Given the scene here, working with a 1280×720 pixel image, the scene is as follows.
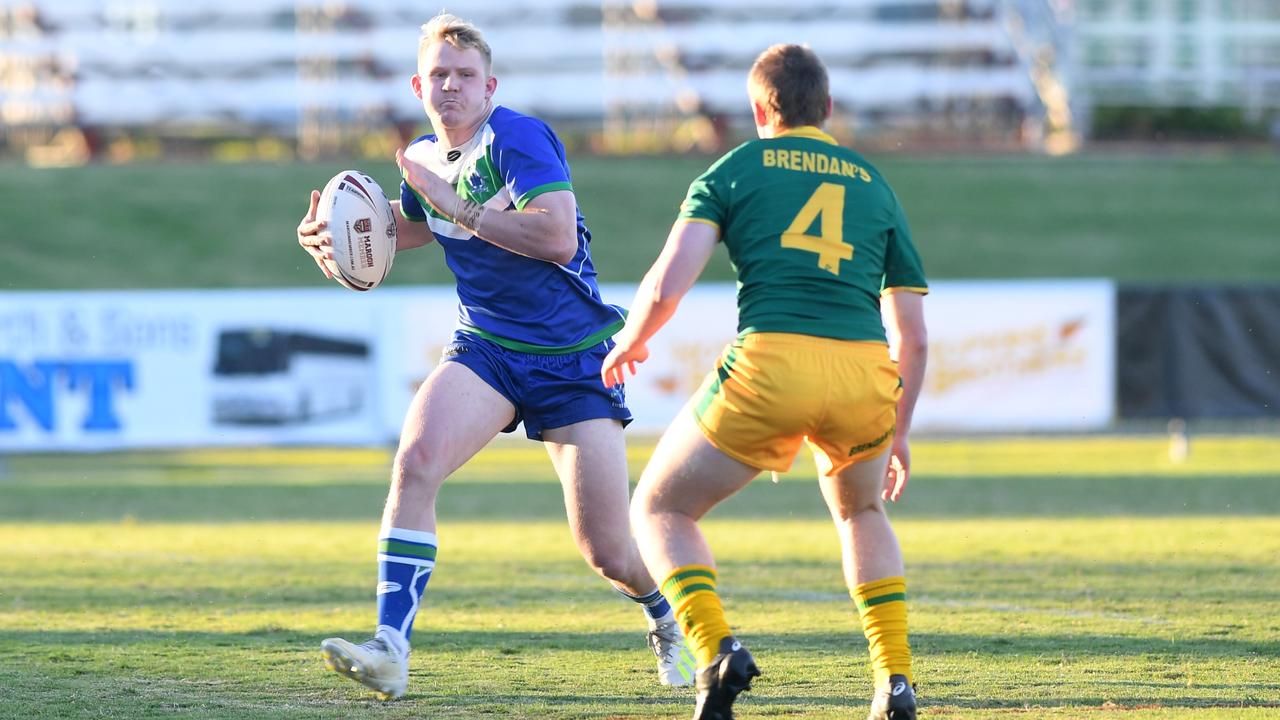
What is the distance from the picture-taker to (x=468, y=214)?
19.1ft

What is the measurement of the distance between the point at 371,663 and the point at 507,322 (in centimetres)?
140

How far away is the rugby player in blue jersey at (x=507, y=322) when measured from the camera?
5.76 metres

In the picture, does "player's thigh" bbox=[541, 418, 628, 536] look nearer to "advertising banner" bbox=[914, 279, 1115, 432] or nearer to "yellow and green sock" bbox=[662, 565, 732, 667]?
"yellow and green sock" bbox=[662, 565, 732, 667]

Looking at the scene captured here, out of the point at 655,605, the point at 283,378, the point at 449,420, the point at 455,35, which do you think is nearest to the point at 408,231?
the point at 455,35

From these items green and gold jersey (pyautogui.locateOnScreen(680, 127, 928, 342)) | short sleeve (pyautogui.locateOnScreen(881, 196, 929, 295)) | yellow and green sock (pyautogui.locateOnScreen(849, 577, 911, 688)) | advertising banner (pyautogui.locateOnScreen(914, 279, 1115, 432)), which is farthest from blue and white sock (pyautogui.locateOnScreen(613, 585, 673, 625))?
advertising banner (pyautogui.locateOnScreen(914, 279, 1115, 432))

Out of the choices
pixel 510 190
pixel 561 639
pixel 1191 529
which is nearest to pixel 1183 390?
pixel 1191 529

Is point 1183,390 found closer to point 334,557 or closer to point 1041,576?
point 1041,576

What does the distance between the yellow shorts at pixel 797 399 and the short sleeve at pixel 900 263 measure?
209 mm

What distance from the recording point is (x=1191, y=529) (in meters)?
→ 11.5

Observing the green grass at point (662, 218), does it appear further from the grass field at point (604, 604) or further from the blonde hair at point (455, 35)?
the blonde hair at point (455, 35)

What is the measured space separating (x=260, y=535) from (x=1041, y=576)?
5.50 m

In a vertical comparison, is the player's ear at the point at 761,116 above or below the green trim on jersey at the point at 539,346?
above

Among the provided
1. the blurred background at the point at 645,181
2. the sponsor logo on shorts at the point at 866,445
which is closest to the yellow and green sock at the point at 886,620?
the sponsor logo on shorts at the point at 866,445

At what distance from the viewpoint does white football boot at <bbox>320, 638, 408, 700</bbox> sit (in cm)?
517
